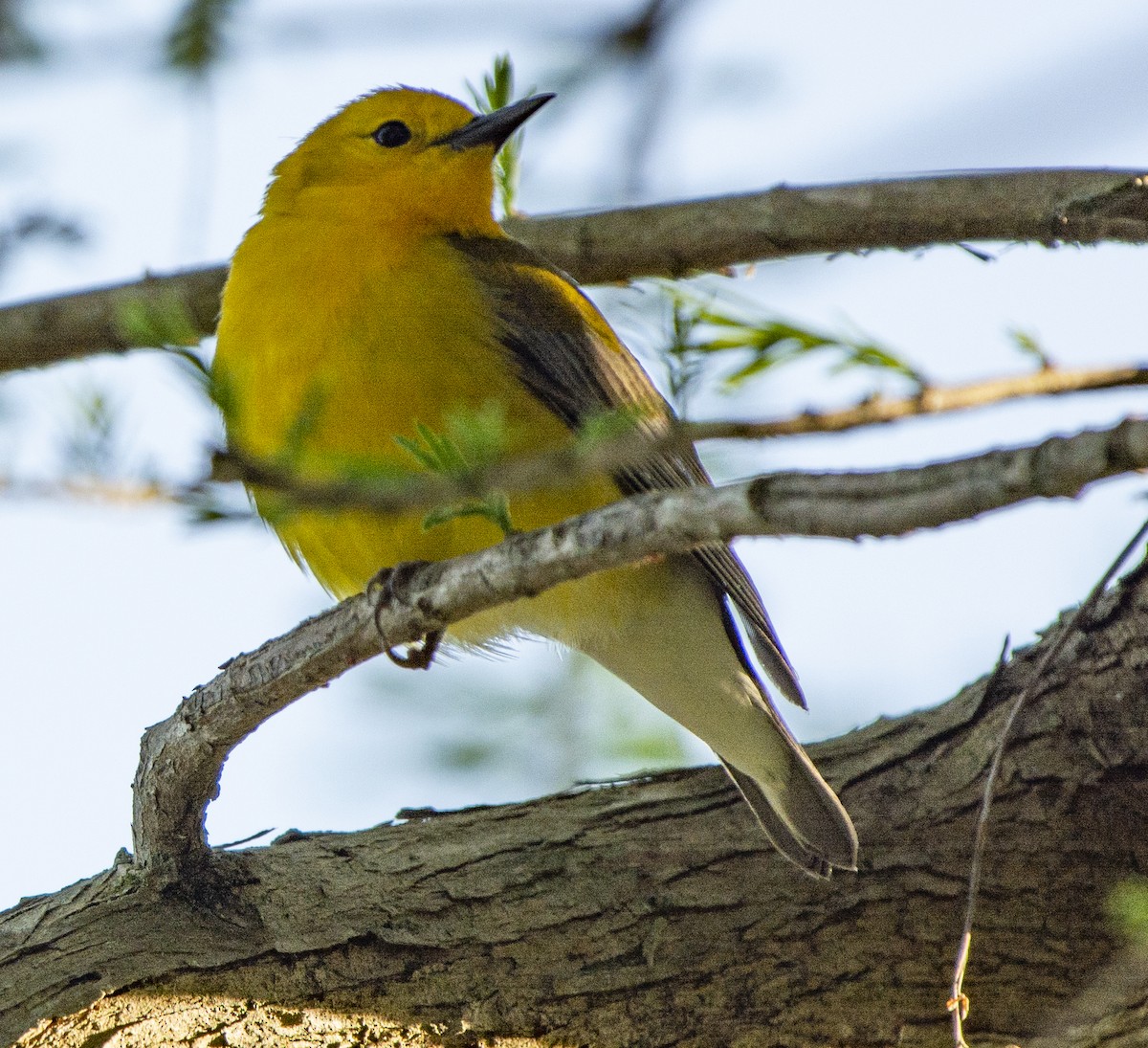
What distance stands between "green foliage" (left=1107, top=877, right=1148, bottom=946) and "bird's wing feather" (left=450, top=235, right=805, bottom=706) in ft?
3.59

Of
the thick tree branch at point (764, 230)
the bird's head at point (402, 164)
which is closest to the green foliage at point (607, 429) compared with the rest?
the thick tree branch at point (764, 230)

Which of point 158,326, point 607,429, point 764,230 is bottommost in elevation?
point 607,429

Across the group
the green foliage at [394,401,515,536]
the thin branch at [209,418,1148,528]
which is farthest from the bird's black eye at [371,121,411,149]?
the thin branch at [209,418,1148,528]

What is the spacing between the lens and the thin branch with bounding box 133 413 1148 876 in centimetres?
198

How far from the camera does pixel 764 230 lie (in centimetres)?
427

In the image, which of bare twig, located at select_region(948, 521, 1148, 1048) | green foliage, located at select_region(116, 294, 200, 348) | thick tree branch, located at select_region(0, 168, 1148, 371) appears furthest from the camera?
thick tree branch, located at select_region(0, 168, 1148, 371)

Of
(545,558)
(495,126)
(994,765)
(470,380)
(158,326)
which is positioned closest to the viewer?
(158,326)

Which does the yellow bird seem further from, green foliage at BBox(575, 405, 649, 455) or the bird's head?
green foliage at BBox(575, 405, 649, 455)

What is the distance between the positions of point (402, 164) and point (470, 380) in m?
1.45

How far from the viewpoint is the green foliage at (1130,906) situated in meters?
3.83

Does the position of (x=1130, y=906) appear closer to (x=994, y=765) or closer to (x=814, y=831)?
(x=994, y=765)

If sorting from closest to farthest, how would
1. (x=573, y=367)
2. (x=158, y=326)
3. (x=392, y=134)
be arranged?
(x=158, y=326), (x=573, y=367), (x=392, y=134)

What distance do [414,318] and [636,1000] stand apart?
204 centimetres

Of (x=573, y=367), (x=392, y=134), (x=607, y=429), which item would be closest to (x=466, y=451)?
(x=607, y=429)
